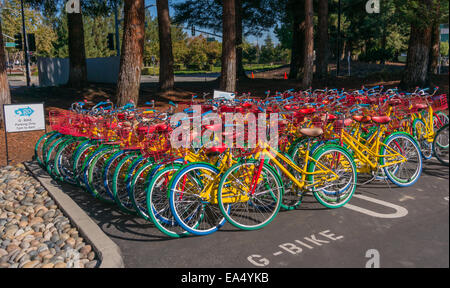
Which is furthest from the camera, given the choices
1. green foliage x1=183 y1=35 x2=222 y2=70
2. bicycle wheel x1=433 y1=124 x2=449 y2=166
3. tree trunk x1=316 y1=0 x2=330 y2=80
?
green foliage x1=183 y1=35 x2=222 y2=70

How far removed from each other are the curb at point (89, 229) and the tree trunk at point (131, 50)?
170 inches

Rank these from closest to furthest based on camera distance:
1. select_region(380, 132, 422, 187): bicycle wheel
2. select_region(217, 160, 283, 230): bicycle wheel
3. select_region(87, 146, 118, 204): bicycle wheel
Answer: select_region(217, 160, 283, 230): bicycle wheel, select_region(87, 146, 118, 204): bicycle wheel, select_region(380, 132, 422, 187): bicycle wheel

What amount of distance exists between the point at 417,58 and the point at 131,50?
9.38m

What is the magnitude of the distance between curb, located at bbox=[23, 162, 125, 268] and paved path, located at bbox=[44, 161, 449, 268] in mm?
129

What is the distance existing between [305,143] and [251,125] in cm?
95

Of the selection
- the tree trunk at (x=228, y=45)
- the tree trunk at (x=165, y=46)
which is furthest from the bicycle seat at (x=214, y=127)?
the tree trunk at (x=165, y=46)

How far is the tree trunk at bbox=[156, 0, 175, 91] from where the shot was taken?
626 inches

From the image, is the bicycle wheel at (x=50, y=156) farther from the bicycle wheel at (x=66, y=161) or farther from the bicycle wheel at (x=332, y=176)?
the bicycle wheel at (x=332, y=176)

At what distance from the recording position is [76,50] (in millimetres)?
17516

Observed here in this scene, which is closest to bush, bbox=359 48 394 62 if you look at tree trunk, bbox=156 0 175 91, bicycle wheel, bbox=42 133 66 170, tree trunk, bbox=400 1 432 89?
tree trunk, bbox=400 1 432 89

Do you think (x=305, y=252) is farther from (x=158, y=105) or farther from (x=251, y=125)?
(x=158, y=105)

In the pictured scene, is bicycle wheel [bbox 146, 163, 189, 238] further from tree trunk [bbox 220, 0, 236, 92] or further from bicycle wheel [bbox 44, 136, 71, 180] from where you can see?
tree trunk [bbox 220, 0, 236, 92]

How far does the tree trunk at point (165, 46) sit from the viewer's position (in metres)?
15.9

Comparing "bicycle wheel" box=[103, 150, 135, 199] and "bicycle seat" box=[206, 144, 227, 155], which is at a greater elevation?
Answer: "bicycle seat" box=[206, 144, 227, 155]
